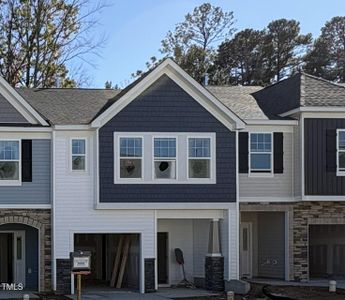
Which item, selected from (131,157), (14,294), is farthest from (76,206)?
(14,294)

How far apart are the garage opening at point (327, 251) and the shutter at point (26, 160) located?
11.1 metres

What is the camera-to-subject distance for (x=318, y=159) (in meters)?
28.1

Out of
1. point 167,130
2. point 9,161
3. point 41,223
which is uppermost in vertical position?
point 167,130

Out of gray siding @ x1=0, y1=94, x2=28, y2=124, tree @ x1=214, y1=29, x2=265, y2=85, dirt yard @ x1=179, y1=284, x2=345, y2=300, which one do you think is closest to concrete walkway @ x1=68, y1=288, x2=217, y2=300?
dirt yard @ x1=179, y1=284, x2=345, y2=300

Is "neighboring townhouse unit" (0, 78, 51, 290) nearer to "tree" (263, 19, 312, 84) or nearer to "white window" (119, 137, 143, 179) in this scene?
"white window" (119, 137, 143, 179)

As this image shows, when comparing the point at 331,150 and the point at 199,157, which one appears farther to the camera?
the point at 331,150

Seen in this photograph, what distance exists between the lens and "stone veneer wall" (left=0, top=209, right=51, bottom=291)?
27.0 m

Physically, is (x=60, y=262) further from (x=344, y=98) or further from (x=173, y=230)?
(x=344, y=98)

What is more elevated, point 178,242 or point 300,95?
point 300,95

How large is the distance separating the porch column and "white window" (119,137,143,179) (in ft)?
10.7

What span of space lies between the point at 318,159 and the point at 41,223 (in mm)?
9589

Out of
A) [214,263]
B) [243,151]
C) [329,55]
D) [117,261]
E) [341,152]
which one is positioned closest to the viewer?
[214,263]

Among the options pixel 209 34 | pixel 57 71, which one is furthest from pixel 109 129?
pixel 209 34

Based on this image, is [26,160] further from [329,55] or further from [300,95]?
[329,55]
